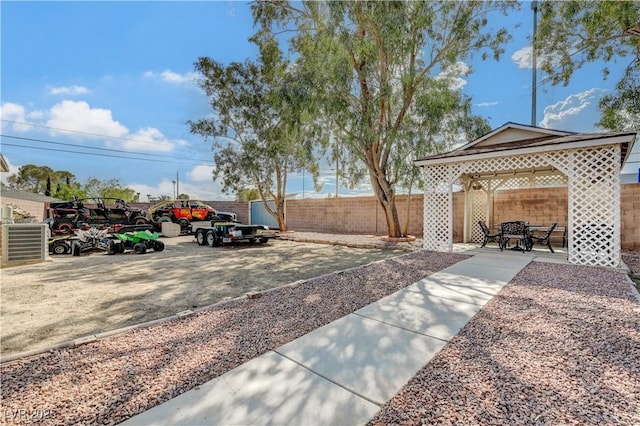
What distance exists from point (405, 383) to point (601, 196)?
291 inches

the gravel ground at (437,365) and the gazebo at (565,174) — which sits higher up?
the gazebo at (565,174)

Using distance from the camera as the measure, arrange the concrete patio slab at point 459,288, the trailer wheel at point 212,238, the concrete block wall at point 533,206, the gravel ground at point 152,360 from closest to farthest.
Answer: the gravel ground at point 152,360 → the concrete patio slab at point 459,288 → the concrete block wall at point 533,206 → the trailer wheel at point 212,238

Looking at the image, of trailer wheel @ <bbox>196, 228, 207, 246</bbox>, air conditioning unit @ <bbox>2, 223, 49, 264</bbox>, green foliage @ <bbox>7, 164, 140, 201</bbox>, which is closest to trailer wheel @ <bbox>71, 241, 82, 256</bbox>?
air conditioning unit @ <bbox>2, 223, 49, 264</bbox>

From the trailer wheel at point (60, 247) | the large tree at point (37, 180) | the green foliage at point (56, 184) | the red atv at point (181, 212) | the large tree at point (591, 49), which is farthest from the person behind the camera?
the green foliage at point (56, 184)

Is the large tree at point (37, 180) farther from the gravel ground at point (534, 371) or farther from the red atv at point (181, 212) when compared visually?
the gravel ground at point (534, 371)

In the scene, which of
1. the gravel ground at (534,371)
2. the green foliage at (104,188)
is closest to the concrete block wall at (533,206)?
the gravel ground at (534,371)

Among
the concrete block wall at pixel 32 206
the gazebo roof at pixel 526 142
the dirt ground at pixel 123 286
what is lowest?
the dirt ground at pixel 123 286

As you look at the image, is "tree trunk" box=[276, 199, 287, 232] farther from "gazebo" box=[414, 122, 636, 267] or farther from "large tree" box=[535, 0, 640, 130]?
"large tree" box=[535, 0, 640, 130]

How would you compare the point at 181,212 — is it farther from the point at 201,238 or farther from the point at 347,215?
the point at 347,215

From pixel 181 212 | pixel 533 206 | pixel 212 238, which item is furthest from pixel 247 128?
pixel 533 206

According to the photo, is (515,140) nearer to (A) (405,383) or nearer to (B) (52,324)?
(A) (405,383)

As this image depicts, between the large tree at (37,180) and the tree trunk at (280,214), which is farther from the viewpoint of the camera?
the large tree at (37,180)

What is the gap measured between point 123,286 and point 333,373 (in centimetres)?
467

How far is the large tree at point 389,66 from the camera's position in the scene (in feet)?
30.2
